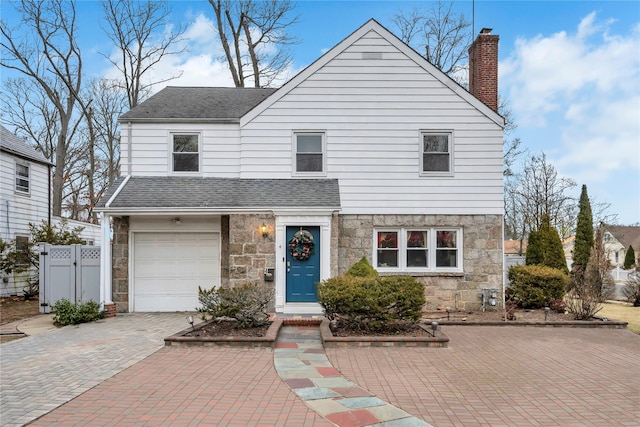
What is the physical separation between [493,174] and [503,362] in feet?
20.2

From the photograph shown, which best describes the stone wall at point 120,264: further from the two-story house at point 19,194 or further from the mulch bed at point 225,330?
the two-story house at point 19,194

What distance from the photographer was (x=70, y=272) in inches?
437

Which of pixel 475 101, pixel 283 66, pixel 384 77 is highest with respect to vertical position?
pixel 283 66

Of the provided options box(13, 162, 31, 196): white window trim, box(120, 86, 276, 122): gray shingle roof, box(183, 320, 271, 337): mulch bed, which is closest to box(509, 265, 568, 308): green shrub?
box(183, 320, 271, 337): mulch bed

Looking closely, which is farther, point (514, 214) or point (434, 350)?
point (514, 214)

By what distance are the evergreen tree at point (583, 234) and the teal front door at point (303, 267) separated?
49.5 feet

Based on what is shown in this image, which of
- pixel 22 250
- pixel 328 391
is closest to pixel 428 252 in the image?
Result: pixel 328 391

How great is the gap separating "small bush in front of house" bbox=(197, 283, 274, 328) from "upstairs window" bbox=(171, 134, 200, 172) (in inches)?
194

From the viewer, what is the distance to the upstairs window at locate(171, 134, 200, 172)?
11750 mm

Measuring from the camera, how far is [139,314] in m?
10.8

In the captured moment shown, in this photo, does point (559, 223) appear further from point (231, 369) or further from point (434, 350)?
point (231, 369)

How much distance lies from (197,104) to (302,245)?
19.3ft

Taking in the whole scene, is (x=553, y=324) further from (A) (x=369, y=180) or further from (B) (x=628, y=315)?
(A) (x=369, y=180)

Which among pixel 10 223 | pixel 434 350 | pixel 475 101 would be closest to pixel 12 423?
pixel 434 350
